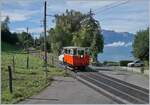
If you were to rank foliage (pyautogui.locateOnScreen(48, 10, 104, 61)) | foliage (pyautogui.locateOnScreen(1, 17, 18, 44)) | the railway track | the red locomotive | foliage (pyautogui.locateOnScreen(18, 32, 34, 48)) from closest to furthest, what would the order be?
1. the railway track
2. the red locomotive
3. foliage (pyautogui.locateOnScreen(48, 10, 104, 61))
4. foliage (pyautogui.locateOnScreen(18, 32, 34, 48))
5. foliage (pyautogui.locateOnScreen(1, 17, 18, 44))

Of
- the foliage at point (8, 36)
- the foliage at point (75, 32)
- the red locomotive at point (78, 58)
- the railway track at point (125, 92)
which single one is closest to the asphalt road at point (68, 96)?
the railway track at point (125, 92)

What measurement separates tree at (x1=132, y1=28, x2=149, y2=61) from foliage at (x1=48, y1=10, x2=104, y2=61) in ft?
30.5

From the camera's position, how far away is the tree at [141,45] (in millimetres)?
87350

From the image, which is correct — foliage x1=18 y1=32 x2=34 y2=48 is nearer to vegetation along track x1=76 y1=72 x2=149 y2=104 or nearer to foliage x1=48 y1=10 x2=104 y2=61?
foliage x1=48 y1=10 x2=104 y2=61

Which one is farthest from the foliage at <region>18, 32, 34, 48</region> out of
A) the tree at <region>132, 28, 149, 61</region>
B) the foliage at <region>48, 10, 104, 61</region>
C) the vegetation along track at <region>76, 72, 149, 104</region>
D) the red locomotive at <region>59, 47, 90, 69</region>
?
the vegetation along track at <region>76, 72, 149, 104</region>

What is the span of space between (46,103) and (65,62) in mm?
34119

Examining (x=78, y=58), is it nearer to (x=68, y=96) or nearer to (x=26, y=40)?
(x=68, y=96)

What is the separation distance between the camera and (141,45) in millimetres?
88125

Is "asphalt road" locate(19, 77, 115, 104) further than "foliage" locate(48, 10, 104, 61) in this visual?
No

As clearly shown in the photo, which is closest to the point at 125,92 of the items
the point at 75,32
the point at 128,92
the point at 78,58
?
the point at 128,92

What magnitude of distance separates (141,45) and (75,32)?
16.4 m

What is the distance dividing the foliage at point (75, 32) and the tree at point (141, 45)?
366 inches

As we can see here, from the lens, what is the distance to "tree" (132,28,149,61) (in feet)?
287

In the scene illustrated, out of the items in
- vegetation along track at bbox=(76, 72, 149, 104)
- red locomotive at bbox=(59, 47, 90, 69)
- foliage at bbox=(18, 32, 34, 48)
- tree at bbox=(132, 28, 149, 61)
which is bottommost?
vegetation along track at bbox=(76, 72, 149, 104)
